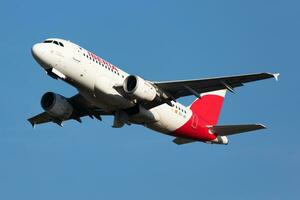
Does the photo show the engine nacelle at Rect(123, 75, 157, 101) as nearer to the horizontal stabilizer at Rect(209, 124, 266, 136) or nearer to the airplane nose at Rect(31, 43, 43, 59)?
the airplane nose at Rect(31, 43, 43, 59)

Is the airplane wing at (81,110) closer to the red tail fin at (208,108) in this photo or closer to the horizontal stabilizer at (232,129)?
the red tail fin at (208,108)

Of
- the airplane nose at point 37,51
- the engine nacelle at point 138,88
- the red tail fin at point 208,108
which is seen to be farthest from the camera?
the red tail fin at point 208,108

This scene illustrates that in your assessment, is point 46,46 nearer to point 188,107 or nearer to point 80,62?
point 80,62

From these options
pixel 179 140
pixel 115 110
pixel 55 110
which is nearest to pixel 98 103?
pixel 115 110

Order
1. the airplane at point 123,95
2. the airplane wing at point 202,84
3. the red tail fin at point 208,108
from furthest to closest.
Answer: the red tail fin at point 208,108, the airplane at point 123,95, the airplane wing at point 202,84

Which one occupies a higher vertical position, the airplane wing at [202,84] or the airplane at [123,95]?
the airplane wing at [202,84]

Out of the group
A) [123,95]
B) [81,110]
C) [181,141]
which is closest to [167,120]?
[181,141]

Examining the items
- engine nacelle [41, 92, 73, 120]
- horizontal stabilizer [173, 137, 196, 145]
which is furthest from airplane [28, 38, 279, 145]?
horizontal stabilizer [173, 137, 196, 145]

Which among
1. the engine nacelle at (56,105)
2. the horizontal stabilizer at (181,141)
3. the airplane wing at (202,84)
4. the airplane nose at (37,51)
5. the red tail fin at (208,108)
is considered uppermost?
the red tail fin at (208,108)

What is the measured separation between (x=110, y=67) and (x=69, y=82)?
8.86 ft

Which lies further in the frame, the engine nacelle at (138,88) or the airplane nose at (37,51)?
the engine nacelle at (138,88)

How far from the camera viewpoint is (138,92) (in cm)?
4384

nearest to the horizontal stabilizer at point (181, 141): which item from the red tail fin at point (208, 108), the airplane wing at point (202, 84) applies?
the red tail fin at point (208, 108)

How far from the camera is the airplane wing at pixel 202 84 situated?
141ft
